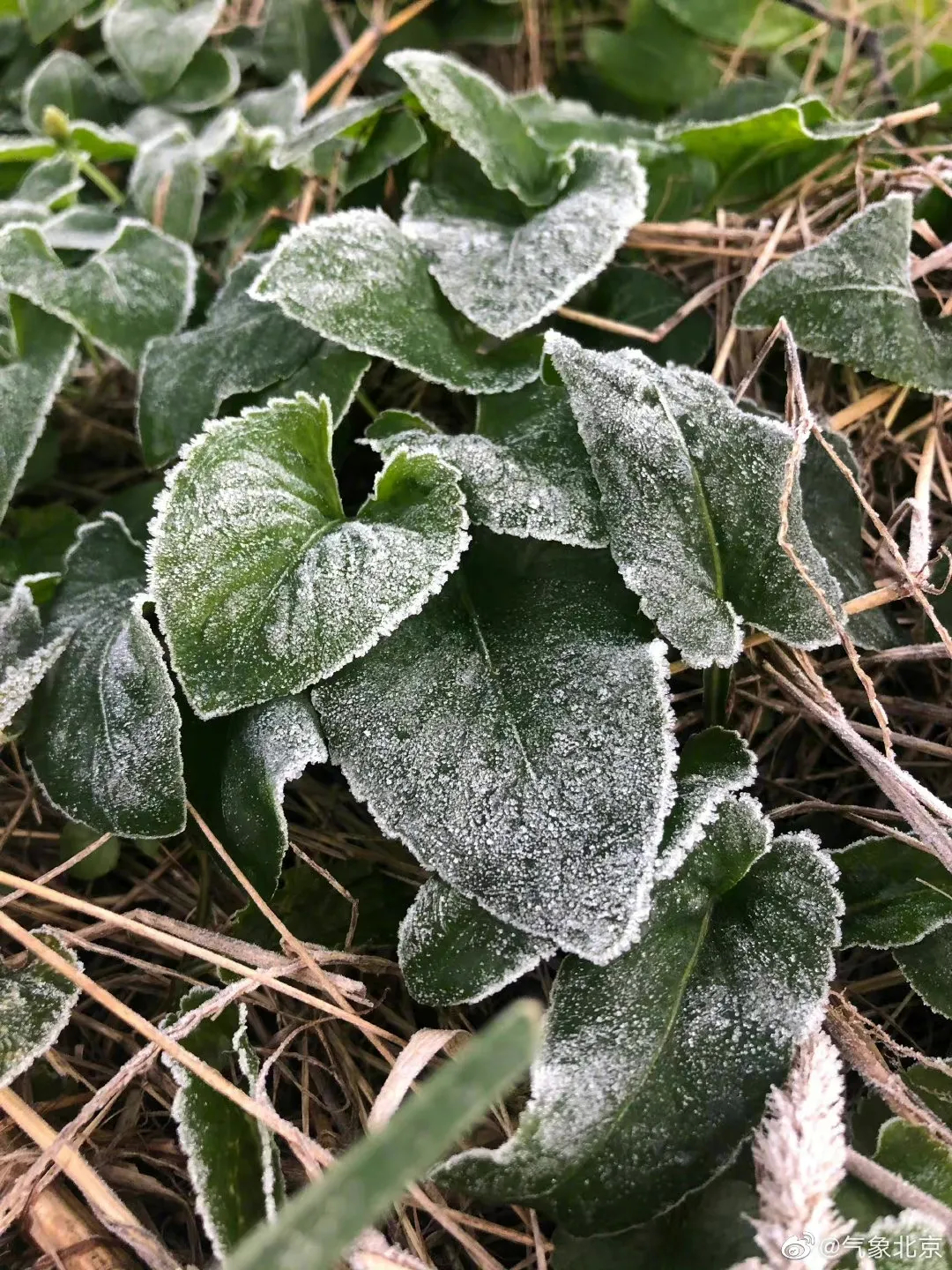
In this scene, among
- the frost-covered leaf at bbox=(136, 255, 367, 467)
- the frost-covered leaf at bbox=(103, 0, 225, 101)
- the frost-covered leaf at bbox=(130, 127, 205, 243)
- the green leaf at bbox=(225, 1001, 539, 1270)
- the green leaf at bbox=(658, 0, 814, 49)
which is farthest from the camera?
the green leaf at bbox=(658, 0, 814, 49)

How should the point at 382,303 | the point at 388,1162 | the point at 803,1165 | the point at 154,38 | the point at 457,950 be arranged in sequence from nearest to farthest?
1. the point at 388,1162
2. the point at 803,1165
3. the point at 457,950
4. the point at 382,303
5. the point at 154,38

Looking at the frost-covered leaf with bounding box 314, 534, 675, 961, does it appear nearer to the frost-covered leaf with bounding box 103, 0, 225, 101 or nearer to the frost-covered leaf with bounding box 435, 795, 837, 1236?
the frost-covered leaf with bounding box 435, 795, 837, 1236

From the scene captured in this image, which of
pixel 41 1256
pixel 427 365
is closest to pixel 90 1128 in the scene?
pixel 41 1256

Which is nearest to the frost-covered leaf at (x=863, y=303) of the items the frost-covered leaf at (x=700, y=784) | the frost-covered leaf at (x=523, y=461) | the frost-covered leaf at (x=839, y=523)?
the frost-covered leaf at (x=839, y=523)

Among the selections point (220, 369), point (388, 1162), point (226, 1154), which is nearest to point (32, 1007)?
point (226, 1154)

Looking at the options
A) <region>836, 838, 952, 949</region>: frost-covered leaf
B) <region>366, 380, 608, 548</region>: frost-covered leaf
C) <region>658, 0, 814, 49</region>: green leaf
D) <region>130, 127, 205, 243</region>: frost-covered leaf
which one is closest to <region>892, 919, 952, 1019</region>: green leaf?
<region>836, 838, 952, 949</region>: frost-covered leaf

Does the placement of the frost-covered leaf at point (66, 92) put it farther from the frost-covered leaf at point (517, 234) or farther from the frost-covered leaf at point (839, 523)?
the frost-covered leaf at point (839, 523)

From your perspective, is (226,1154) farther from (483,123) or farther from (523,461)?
(483,123)
